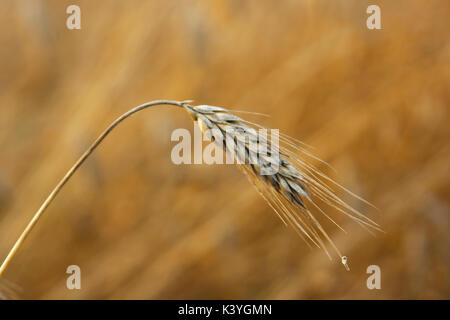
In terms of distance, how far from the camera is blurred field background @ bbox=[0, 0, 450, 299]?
5.03ft

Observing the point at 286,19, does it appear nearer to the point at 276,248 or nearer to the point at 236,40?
the point at 236,40

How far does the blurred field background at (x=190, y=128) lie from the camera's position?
5.03 feet

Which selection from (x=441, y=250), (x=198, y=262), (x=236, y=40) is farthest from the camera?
(x=236, y=40)

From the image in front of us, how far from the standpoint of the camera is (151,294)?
59.0 inches

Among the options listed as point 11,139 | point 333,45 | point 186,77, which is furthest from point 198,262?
point 333,45

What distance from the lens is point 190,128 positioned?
1.73 meters

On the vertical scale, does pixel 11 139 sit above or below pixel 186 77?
below

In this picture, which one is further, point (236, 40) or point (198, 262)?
point (236, 40)

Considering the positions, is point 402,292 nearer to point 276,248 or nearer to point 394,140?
point 276,248

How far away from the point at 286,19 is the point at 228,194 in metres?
0.75

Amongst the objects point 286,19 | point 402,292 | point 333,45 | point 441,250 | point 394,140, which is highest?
point 286,19

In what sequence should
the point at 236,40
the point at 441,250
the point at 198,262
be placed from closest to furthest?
the point at 441,250
the point at 198,262
the point at 236,40

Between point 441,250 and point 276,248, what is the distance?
1.84ft

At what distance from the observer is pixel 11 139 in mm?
1615
